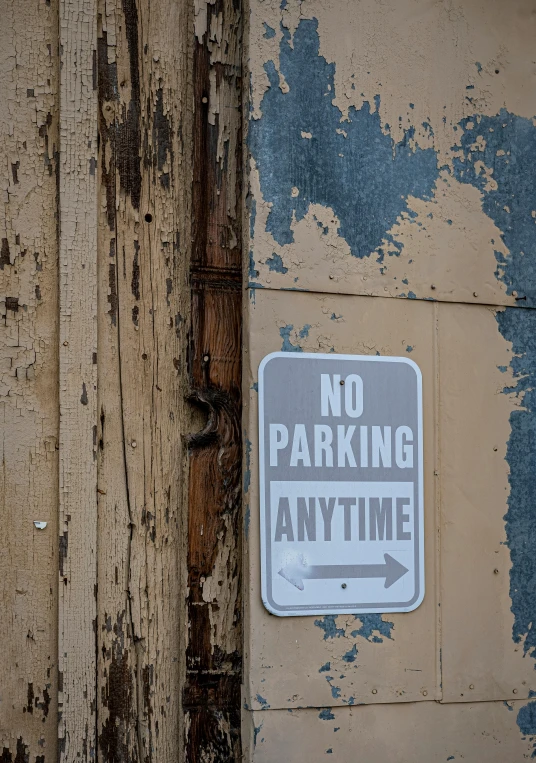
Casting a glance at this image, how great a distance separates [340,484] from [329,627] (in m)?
0.30

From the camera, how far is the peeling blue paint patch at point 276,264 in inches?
65.4

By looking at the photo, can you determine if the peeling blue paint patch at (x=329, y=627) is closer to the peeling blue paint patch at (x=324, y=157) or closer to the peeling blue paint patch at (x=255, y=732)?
the peeling blue paint patch at (x=255, y=732)

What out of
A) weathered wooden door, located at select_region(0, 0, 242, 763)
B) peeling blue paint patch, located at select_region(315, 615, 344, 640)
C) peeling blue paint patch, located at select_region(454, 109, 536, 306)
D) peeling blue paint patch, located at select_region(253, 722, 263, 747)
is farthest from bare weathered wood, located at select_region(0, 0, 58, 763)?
peeling blue paint patch, located at select_region(454, 109, 536, 306)

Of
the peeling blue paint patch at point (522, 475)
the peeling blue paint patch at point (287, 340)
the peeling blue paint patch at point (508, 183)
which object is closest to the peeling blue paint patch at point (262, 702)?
the peeling blue paint patch at point (522, 475)

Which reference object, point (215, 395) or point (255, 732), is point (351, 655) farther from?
point (215, 395)

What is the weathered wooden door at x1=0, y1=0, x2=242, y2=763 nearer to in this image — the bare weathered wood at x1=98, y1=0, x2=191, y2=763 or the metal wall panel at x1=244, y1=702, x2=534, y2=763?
the bare weathered wood at x1=98, y1=0, x2=191, y2=763

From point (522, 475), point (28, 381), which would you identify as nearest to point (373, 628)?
point (522, 475)

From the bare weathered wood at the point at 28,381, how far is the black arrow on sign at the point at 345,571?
0.49 metres

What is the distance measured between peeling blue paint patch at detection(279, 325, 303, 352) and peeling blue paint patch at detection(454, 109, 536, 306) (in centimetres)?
53

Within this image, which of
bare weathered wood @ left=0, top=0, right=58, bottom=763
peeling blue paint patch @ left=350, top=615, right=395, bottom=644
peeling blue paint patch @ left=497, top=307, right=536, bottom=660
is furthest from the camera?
peeling blue paint patch @ left=497, top=307, right=536, bottom=660

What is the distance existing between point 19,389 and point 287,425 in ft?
1.83

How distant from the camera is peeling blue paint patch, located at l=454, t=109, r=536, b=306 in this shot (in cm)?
182

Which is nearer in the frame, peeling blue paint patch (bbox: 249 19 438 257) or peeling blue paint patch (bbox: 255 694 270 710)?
peeling blue paint patch (bbox: 255 694 270 710)

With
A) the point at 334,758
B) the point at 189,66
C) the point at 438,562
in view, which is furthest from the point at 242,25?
the point at 334,758
